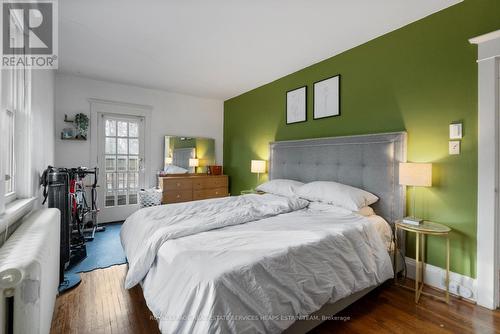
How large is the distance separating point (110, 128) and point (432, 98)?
4.75 meters

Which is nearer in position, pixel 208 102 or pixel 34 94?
pixel 34 94

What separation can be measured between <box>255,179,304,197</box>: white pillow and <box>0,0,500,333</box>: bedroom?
0.03m

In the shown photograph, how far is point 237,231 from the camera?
6.25 feet

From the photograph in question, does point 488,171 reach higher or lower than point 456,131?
lower

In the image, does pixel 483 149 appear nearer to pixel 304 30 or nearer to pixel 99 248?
pixel 304 30

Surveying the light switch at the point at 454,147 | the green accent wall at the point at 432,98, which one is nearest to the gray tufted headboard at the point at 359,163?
the green accent wall at the point at 432,98

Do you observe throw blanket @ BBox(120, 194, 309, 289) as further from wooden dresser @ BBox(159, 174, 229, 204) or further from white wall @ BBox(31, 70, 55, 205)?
wooden dresser @ BBox(159, 174, 229, 204)

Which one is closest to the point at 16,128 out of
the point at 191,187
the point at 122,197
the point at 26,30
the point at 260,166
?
the point at 26,30

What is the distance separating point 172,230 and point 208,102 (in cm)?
409

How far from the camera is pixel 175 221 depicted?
2078 millimetres

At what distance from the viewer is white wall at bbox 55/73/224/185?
13.0 ft

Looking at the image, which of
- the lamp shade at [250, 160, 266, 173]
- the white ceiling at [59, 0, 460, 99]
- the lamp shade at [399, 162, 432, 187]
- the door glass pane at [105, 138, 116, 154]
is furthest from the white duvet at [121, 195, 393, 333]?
the door glass pane at [105, 138, 116, 154]

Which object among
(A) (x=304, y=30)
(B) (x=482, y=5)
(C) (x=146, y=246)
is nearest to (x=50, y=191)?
(C) (x=146, y=246)

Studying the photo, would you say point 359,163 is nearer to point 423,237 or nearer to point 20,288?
point 423,237
